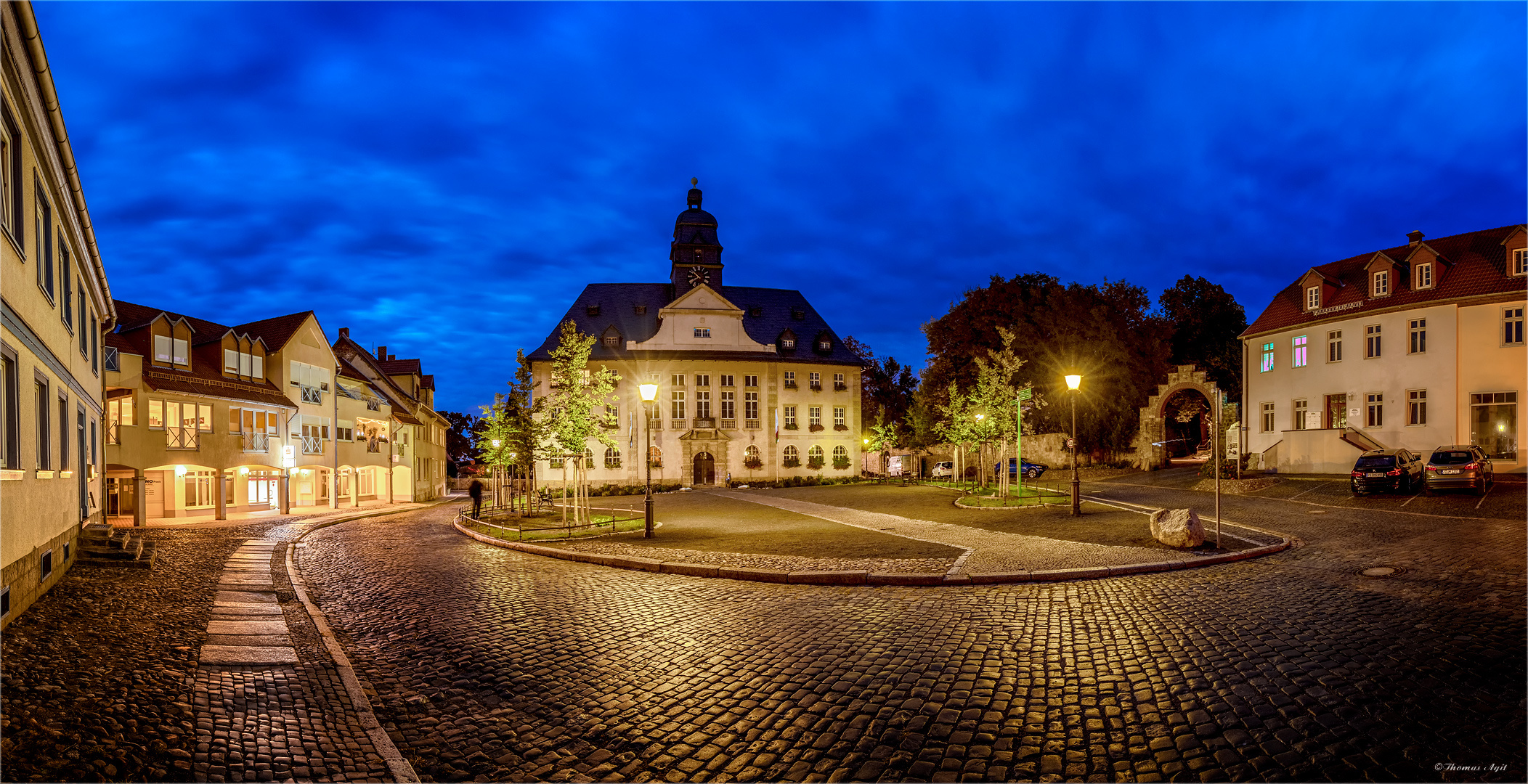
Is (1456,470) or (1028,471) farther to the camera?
(1028,471)

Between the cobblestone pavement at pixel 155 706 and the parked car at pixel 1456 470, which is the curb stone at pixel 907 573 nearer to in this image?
the cobblestone pavement at pixel 155 706

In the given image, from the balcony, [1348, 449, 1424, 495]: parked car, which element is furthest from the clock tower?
[1348, 449, 1424, 495]: parked car

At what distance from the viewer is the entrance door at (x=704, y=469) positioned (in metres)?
53.1

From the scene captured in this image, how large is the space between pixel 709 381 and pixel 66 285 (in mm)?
40240

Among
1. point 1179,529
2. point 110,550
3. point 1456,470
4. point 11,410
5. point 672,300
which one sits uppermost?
point 672,300

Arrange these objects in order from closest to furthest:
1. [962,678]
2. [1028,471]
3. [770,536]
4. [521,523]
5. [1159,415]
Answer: [962,678], [770,536], [521,523], [1159,415], [1028,471]

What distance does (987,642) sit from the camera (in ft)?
26.6

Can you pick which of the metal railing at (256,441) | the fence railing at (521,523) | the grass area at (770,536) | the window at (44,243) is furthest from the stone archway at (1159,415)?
the window at (44,243)

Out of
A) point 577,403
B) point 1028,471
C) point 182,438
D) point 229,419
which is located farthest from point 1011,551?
point 1028,471

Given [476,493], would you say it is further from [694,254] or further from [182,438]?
[694,254]

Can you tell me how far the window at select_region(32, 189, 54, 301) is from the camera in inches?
467

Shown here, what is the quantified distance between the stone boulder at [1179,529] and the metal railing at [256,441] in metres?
36.4

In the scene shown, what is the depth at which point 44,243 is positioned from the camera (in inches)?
493

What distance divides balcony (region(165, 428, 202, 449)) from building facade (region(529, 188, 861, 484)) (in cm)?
2077
